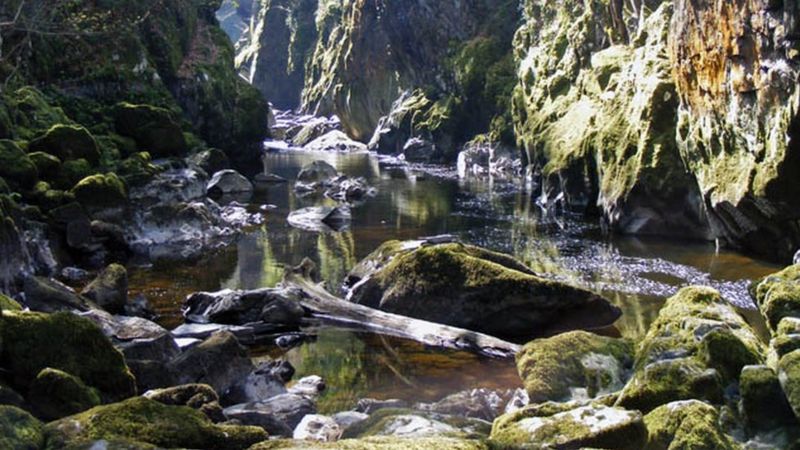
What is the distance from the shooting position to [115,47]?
48.5 metres

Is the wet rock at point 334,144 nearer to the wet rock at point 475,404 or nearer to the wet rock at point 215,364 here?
the wet rock at point 215,364

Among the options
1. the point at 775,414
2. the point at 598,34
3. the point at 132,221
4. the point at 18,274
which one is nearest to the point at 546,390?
the point at 775,414

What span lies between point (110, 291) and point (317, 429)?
1065 centimetres

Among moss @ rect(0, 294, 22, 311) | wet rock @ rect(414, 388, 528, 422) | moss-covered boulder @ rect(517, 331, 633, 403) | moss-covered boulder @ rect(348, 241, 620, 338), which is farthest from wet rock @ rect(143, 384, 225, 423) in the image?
moss-covered boulder @ rect(348, 241, 620, 338)

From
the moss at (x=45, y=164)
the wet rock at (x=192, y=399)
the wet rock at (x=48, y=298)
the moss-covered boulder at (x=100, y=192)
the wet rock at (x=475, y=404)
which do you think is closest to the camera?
the wet rock at (x=192, y=399)

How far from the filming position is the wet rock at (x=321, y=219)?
3692cm

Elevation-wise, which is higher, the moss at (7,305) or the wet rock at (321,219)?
the moss at (7,305)

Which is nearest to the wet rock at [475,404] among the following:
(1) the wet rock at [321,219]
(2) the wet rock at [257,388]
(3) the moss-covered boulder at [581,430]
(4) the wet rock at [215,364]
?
(2) the wet rock at [257,388]

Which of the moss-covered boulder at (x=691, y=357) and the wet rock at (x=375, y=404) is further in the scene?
the wet rock at (x=375, y=404)

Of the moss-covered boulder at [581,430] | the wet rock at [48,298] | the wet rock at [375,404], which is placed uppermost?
the moss-covered boulder at [581,430]

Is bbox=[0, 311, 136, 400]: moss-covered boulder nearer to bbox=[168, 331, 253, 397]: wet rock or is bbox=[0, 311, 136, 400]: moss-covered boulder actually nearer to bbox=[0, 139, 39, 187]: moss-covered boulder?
bbox=[168, 331, 253, 397]: wet rock

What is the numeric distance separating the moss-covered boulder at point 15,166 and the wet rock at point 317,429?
1997 cm

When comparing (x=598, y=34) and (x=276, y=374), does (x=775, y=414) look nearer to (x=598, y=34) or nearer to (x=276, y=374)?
(x=276, y=374)

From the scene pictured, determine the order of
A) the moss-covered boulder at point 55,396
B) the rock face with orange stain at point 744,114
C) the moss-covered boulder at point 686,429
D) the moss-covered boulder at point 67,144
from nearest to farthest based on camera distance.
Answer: the moss-covered boulder at point 686,429
the moss-covered boulder at point 55,396
the rock face with orange stain at point 744,114
the moss-covered boulder at point 67,144
